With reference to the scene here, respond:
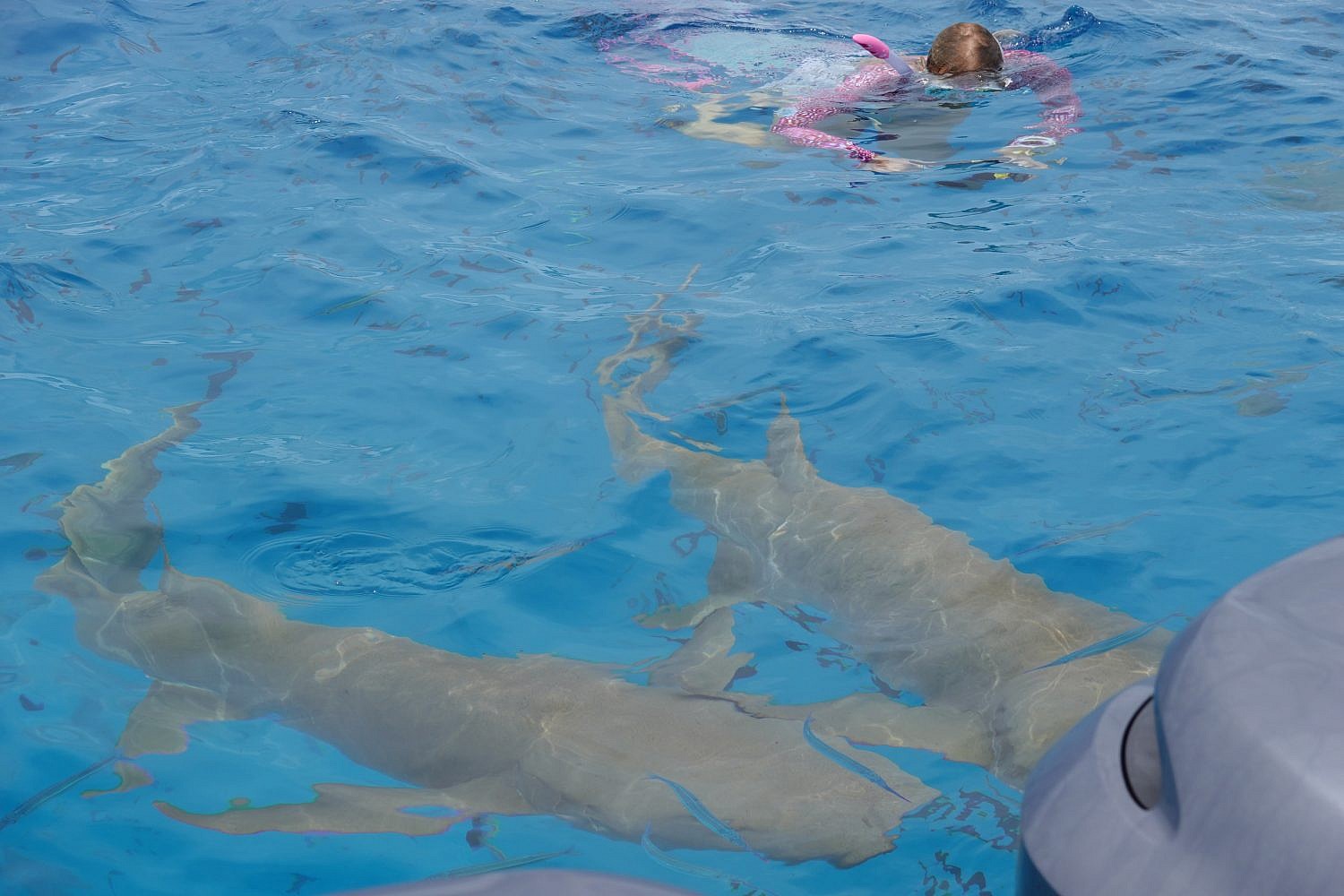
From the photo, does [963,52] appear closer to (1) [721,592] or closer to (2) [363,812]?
(1) [721,592]

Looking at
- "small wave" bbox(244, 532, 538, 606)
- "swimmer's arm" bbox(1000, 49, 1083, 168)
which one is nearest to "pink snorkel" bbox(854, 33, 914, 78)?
"swimmer's arm" bbox(1000, 49, 1083, 168)

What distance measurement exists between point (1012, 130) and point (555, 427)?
18.8 ft

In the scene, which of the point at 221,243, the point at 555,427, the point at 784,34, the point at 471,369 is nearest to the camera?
the point at 555,427

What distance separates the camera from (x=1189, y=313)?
618cm

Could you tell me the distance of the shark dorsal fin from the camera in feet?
15.9

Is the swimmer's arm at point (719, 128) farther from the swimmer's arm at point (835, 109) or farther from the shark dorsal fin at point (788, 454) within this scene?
the shark dorsal fin at point (788, 454)

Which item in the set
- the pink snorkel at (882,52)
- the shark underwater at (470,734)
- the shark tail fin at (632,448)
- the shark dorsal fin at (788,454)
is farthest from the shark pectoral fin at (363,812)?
the pink snorkel at (882,52)

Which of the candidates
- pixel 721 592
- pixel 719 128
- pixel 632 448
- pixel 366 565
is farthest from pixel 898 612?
pixel 719 128

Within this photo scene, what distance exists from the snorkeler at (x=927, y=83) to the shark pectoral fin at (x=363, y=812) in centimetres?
705

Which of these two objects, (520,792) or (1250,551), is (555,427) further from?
(1250,551)

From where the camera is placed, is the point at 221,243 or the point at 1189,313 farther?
the point at 221,243

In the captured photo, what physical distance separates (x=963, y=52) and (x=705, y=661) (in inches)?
316

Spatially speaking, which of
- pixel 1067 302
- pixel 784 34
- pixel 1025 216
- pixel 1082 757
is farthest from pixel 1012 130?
pixel 1082 757

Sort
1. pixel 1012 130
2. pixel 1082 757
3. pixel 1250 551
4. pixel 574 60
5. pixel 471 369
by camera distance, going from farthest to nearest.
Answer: pixel 574 60, pixel 1012 130, pixel 471 369, pixel 1250 551, pixel 1082 757
